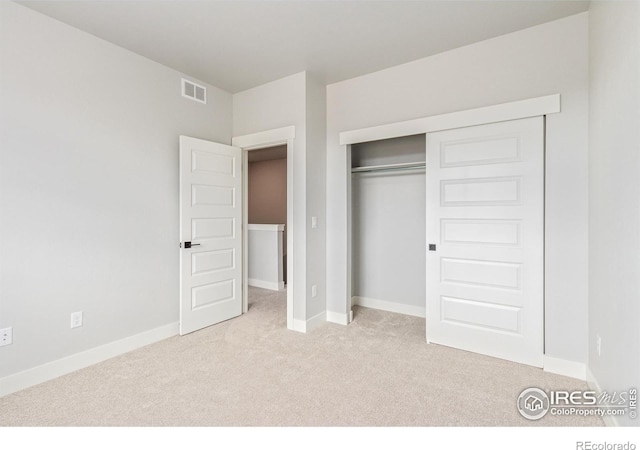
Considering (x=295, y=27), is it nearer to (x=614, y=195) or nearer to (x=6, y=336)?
(x=614, y=195)

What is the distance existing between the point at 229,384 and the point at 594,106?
321 cm

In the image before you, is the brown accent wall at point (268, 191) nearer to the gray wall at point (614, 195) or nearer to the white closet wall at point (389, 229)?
the white closet wall at point (389, 229)

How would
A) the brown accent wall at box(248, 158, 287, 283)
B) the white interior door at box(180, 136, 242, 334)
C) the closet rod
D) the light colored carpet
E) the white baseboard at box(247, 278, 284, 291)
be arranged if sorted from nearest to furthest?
the light colored carpet < the white interior door at box(180, 136, 242, 334) < the closet rod < the white baseboard at box(247, 278, 284, 291) < the brown accent wall at box(248, 158, 287, 283)

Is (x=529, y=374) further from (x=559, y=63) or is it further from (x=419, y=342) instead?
(x=559, y=63)

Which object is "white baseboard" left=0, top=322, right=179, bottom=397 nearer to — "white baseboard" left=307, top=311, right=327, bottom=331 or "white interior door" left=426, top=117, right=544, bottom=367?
"white baseboard" left=307, top=311, right=327, bottom=331

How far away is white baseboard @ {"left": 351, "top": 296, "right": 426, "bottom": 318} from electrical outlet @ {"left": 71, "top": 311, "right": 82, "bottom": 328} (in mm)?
2992

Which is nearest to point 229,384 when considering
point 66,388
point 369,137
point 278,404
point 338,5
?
point 278,404

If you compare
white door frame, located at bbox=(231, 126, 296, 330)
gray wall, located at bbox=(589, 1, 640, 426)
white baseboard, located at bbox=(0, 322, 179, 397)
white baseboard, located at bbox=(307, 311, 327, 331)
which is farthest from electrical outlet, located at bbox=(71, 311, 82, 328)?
gray wall, located at bbox=(589, 1, 640, 426)

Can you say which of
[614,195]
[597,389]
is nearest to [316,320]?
[597,389]

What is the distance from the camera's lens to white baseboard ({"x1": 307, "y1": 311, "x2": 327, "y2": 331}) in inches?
133

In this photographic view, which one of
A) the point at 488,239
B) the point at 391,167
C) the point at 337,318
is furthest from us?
the point at 391,167

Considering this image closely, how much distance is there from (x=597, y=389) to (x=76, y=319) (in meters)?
3.79

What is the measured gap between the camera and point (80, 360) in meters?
2.54

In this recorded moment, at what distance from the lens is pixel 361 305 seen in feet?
14.1
